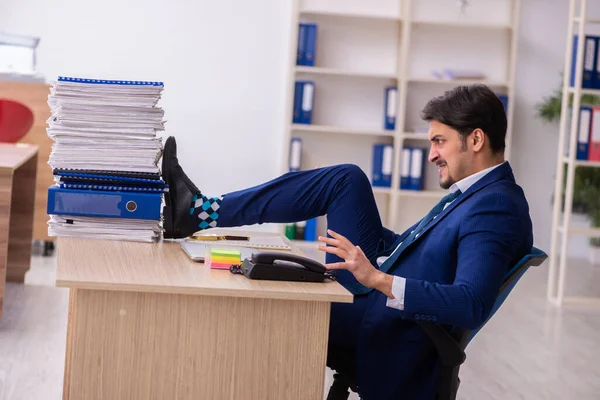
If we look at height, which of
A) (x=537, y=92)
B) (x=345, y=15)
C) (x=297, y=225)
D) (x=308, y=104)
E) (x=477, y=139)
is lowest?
(x=297, y=225)

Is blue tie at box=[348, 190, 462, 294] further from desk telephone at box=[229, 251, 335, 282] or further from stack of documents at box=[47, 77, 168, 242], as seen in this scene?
stack of documents at box=[47, 77, 168, 242]

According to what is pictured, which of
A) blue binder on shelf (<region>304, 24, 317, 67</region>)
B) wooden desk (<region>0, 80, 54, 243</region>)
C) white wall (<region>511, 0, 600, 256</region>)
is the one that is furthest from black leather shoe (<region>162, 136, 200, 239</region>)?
white wall (<region>511, 0, 600, 256</region>)

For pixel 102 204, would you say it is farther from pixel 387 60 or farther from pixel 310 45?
pixel 387 60

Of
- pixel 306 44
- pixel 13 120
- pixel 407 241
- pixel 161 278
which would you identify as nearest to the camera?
pixel 161 278

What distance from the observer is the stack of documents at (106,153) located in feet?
7.93

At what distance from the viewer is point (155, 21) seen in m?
6.97

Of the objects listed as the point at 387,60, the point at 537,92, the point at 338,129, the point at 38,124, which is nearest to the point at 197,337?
the point at 38,124

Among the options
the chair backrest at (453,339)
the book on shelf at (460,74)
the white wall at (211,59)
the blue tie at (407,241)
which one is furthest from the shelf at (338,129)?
the chair backrest at (453,339)

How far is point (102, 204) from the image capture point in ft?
7.90

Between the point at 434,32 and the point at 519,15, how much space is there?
0.67 m

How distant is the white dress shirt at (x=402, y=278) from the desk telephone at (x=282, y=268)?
16cm

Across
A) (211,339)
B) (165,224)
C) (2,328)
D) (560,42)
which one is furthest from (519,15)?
(211,339)

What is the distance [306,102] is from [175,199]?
4.50m

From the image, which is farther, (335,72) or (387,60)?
(387,60)
